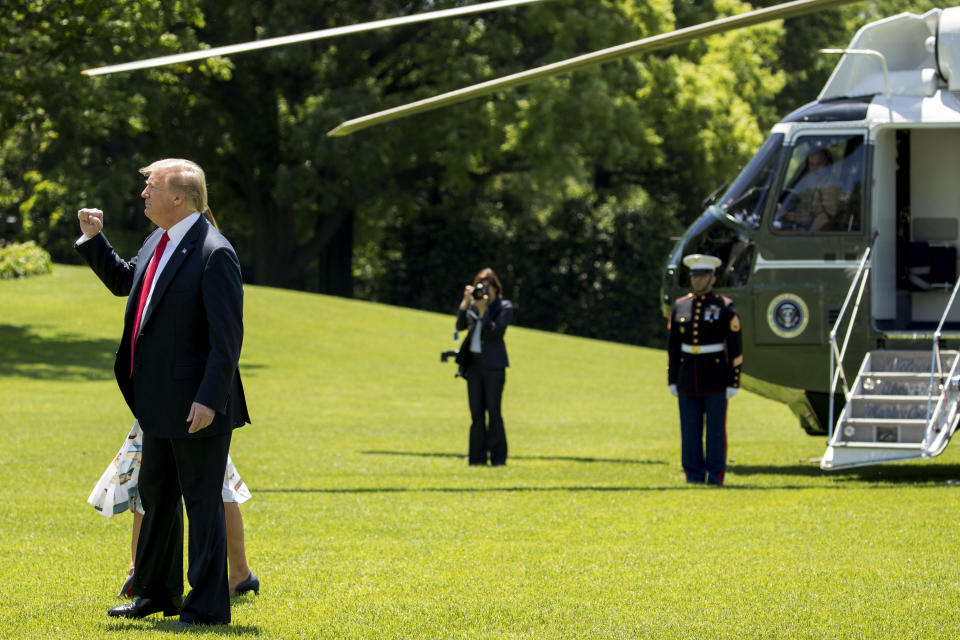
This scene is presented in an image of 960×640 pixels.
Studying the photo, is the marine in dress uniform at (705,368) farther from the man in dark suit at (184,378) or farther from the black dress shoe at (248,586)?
the man in dark suit at (184,378)

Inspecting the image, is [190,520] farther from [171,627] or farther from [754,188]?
[754,188]

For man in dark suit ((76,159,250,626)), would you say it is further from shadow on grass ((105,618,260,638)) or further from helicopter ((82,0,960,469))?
helicopter ((82,0,960,469))

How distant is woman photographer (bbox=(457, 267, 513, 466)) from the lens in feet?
42.7

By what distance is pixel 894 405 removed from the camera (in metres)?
11.2

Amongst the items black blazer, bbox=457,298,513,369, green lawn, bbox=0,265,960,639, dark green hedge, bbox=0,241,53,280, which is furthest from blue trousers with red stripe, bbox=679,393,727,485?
dark green hedge, bbox=0,241,53,280

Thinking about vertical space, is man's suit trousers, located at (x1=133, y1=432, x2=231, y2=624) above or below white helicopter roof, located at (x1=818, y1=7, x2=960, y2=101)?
below

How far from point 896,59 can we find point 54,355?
51.9 feet

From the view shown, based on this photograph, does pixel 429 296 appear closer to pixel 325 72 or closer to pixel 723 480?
pixel 325 72

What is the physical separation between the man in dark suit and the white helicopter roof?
8.04 meters

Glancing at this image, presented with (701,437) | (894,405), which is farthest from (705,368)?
(894,405)

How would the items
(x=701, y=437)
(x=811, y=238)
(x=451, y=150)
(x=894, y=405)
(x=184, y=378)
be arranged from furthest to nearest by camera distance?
(x=451, y=150) → (x=811, y=238) → (x=701, y=437) → (x=894, y=405) → (x=184, y=378)

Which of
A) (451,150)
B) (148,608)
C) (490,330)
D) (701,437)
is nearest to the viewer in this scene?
(148,608)

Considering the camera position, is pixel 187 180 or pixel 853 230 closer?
pixel 187 180

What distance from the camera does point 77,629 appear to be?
581 cm
